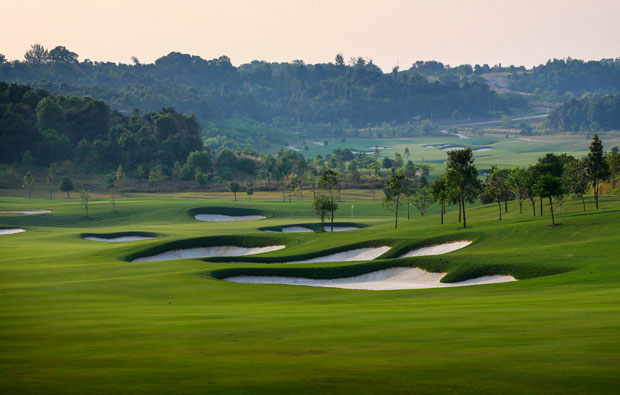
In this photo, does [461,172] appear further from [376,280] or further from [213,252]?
[213,252]

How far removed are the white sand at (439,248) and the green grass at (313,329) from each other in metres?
8.87

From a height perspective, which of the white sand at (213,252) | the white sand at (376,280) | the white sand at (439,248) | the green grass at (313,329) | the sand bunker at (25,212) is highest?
the sand bunker at (25,212)

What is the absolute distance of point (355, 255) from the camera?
63.5 metres

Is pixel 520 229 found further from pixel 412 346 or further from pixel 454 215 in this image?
pixel 412 346

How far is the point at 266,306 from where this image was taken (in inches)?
1222

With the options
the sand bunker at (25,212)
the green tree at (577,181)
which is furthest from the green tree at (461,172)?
the sand bunker at (25,212)

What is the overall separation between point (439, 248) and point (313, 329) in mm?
39988

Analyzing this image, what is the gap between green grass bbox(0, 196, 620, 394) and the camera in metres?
16.0

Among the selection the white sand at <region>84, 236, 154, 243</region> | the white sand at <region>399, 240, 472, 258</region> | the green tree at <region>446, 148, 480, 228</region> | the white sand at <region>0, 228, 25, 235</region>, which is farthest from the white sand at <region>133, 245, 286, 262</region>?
the white sand at <region>0, 228, 25, 235</region>

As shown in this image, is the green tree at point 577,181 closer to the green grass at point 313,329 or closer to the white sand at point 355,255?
the green grass at point 313,329

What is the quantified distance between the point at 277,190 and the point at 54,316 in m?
152

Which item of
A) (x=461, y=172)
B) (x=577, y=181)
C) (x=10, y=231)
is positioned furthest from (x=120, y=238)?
(x=577, y=181)

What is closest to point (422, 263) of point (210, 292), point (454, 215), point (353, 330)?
point (210, 292)

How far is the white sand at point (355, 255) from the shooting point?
6253 centimetres
